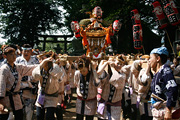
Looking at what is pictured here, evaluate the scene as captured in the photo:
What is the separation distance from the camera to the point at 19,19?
23.8 metres

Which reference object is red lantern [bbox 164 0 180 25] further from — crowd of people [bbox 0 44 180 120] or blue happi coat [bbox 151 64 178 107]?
blue happi coat [bbox 151 64 178 107]

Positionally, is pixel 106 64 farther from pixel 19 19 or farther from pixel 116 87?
pixel 19 19

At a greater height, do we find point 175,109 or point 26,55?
point 26,55

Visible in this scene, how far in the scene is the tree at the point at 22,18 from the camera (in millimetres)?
23328

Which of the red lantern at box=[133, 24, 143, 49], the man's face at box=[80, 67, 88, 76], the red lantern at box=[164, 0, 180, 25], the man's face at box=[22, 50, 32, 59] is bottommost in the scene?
the man's face at box=[80, 67, 88, 76]

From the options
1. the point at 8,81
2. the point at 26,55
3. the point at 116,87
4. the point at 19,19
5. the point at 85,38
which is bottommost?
the point at 116,87

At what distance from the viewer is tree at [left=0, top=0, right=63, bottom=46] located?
23.3 m

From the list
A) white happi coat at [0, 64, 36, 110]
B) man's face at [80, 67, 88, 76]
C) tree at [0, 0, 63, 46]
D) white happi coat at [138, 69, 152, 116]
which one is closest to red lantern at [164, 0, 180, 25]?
white happi coat at [138, 69, 152, 116]

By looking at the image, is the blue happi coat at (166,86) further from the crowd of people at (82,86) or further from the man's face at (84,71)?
the man's face at (84,71)

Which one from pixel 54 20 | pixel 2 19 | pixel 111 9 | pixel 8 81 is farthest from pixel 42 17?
pixel 8 81

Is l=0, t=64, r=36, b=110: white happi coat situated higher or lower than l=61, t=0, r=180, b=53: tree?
lower

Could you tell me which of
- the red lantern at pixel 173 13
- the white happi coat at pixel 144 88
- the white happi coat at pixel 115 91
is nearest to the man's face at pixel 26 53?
the white happi coat at pixel 115 91

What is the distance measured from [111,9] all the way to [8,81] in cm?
1403

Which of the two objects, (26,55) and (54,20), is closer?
(26,55)
